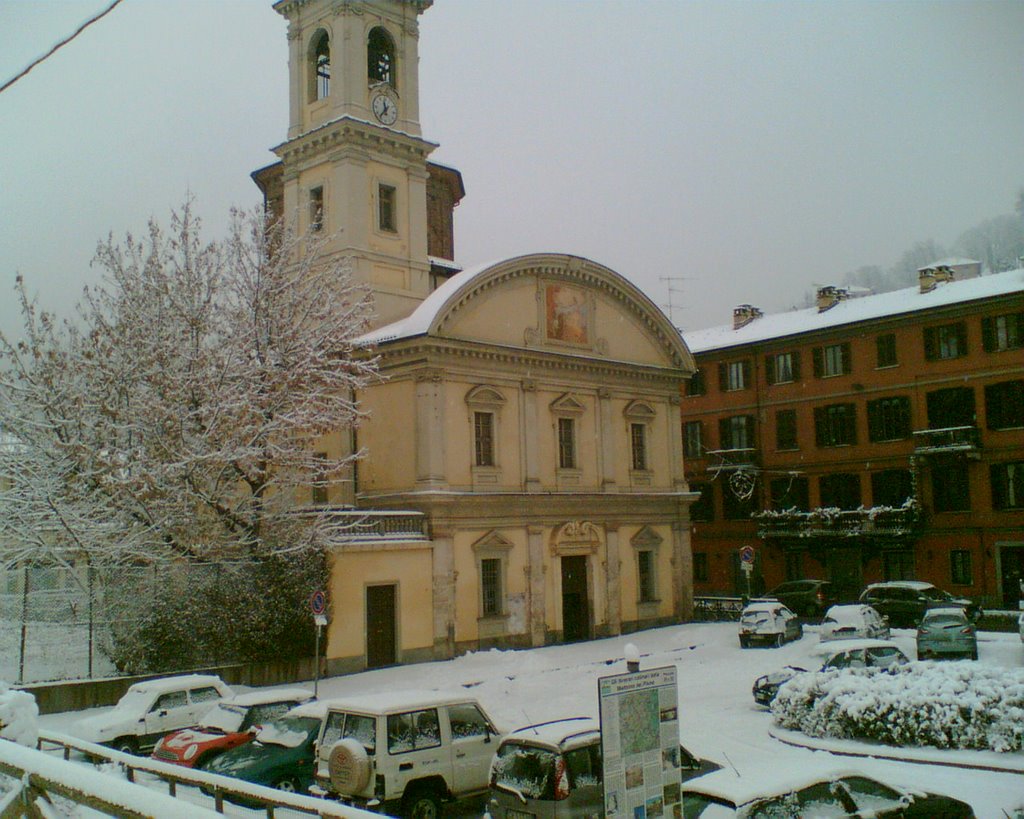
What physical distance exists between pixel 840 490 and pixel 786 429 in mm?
4324

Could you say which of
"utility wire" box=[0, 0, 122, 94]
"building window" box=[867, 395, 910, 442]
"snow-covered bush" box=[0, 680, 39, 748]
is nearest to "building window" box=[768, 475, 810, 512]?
"building window" box=[867, 395, 910, 442]

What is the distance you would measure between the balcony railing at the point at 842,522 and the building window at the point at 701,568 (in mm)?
4164

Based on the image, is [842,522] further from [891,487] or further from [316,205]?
[316,205]

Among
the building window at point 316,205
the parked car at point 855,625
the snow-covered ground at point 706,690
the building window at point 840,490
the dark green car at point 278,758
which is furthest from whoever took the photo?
the building window at point 840,490

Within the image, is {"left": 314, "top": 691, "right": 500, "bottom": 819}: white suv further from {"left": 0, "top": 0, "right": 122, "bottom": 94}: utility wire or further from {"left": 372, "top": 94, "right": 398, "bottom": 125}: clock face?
{"left": 372, "top": 94, "right": 398, "bottom": 125}: clock face

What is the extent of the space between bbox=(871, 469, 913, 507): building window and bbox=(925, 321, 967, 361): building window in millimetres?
5479

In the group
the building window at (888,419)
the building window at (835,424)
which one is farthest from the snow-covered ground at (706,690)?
the building window at (835,424)

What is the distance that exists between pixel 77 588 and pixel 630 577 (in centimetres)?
1987

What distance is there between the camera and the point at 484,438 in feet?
109

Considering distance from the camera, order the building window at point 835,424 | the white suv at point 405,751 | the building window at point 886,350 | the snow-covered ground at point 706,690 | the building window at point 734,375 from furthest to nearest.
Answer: the building window at point 734,375
the building window at point 835,424
the building window at point 886,350
the snow-covered ground at point 706,690
the white suv at point 405,751

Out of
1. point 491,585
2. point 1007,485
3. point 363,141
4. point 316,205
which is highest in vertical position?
point 363,141

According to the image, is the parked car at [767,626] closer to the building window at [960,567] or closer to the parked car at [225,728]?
the building window at [960,567]

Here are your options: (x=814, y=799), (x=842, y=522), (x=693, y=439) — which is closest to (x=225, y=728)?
(x=814, y=799)

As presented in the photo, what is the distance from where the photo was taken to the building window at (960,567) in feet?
135
